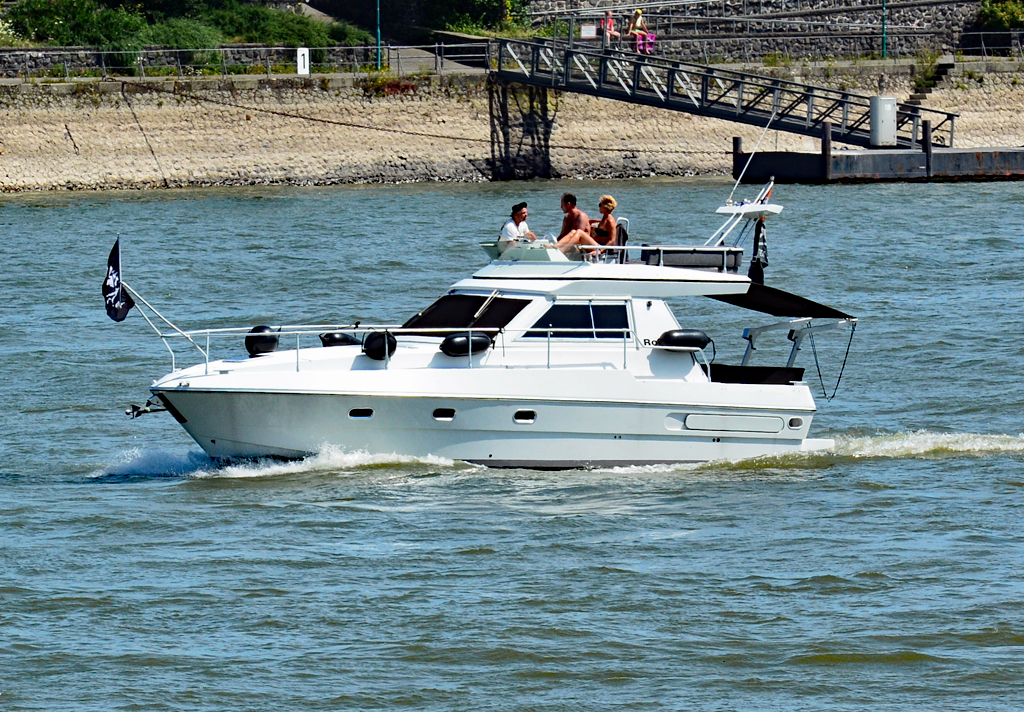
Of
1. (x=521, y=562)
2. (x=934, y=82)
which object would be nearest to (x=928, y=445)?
(x=521, y=562)

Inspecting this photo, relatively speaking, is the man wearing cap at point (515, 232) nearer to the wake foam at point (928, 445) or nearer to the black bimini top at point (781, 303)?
the black bimini top at point (781, 303)

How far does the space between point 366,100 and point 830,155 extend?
38.6ft

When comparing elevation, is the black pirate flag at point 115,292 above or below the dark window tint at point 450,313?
above

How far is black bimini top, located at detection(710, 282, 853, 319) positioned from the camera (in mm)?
14523

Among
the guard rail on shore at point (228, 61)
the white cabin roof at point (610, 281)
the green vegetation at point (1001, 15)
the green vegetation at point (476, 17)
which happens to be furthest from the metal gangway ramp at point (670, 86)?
the white cabin roof at point (610, 281)

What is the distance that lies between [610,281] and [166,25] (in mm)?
33439

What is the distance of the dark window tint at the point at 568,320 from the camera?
552 inches

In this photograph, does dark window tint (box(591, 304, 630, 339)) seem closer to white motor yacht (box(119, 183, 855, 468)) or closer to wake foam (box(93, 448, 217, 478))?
white motor yacht (box(119, 183, 855, 468))

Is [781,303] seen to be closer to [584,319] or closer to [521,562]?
[584,319]

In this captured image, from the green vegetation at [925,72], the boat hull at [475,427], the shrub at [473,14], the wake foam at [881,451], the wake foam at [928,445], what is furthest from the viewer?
the shrub at [473,14]

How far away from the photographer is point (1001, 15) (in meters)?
53.5

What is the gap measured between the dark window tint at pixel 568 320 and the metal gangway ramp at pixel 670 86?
28215 mm

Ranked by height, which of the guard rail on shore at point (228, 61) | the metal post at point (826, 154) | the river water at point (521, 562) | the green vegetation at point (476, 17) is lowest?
the river water at point (521, 562)

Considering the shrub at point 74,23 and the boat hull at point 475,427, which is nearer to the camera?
the boat hull at point 475,427
